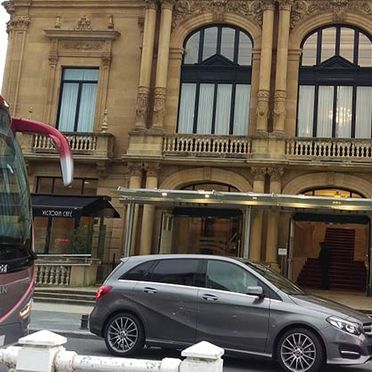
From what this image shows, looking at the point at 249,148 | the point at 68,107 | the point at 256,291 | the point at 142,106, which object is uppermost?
the point at 68,107

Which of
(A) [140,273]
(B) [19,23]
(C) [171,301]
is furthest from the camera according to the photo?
(B) [19,23]

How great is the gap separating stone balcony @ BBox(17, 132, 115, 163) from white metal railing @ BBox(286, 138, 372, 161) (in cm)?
755

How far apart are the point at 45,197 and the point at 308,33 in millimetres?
12799

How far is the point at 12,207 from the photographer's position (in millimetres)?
6938

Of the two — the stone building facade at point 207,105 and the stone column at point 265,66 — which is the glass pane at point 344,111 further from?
the stone column at point 265,66

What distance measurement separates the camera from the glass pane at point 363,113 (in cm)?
2416

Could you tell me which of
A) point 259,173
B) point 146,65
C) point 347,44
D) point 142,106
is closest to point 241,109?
point 259,173

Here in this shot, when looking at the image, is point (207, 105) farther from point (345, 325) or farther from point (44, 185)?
point (345, 325)

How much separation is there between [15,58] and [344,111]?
15.0 meters

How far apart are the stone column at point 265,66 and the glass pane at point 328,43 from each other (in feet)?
8.05

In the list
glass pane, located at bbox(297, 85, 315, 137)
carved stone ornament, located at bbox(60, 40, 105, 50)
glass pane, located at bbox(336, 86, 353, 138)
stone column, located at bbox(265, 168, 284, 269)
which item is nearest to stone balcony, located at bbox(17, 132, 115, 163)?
carved stone ornament, located at bbox(60, 40, 105, 50)

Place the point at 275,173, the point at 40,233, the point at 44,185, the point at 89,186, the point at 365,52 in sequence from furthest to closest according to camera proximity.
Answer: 1. the point at 44,185
2. the point at 89,186
3. the point at 40,233
4. the point at 365,52
5. the point at 275,173

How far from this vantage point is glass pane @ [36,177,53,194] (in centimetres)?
2594

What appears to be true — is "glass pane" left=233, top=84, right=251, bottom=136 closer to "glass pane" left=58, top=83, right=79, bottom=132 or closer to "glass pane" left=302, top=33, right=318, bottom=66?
"glass pane" left=302, top=33, right=318, bottom=66
